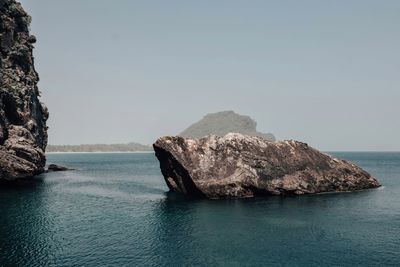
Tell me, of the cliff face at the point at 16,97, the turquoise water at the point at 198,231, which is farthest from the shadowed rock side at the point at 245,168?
the cliff face at the point at 16,97

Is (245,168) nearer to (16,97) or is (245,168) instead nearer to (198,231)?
(198,231)

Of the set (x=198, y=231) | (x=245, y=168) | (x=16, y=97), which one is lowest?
(x=198, y=231)

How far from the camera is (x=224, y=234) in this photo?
4625 cm

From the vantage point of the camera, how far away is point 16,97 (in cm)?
9688

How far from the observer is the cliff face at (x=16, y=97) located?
8794 centimetres

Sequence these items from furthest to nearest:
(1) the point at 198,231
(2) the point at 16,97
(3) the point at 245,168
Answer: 1. (2) the point at 16,97
2. (3) the point at 245,168
3. (1) the point at 198,231

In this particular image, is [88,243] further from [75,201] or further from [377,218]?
[377,218]

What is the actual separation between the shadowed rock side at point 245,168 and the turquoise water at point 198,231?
3.81m

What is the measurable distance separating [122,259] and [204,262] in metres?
8.37

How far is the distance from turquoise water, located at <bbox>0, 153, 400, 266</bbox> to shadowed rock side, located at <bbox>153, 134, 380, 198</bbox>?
12.5 feet

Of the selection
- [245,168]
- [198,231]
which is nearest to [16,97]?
[245,168]

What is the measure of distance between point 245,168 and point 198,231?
28.9m

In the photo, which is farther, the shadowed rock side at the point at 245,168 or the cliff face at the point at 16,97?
the cliff face at the point at 16,97

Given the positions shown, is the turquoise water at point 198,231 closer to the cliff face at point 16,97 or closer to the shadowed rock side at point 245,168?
the shadowed rock side at point 245,168
